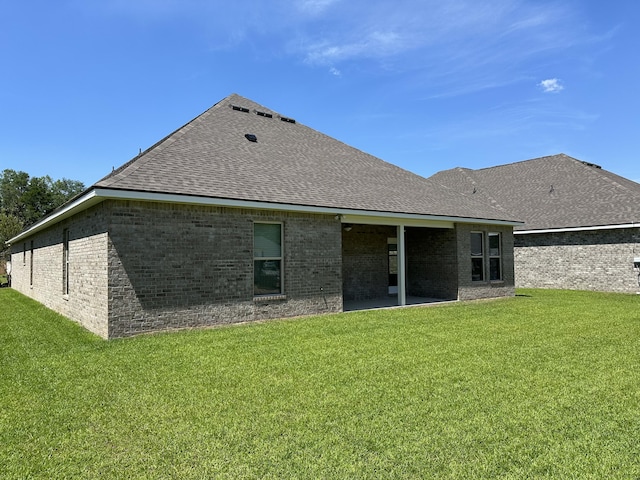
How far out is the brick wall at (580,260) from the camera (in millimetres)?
17438

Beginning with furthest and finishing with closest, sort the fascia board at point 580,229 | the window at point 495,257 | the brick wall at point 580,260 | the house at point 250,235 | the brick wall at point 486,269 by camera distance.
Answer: the brick wall at point 580,260 → the fascia board at point 580,229 → the window at point 495,257 → the brick wall at point 486,269 → the house at point 250,235

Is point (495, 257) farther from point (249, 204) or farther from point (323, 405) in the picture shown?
point (323, 405)

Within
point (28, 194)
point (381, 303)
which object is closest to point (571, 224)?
point (381, 303)

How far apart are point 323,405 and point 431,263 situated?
38.4ft

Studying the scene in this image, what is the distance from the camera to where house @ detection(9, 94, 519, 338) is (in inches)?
330

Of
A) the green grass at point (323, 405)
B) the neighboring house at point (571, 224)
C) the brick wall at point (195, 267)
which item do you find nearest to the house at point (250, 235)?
the brick wall at point (195, 267)

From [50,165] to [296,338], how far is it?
272 ft

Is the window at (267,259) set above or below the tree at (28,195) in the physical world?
below

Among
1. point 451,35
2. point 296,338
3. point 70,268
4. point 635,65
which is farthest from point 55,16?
point 635,65

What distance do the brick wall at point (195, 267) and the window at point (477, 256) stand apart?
6.90 metres

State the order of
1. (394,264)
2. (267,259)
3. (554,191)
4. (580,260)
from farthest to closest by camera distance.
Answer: (554,191) < (580,260) < (394,264) < (267,259)

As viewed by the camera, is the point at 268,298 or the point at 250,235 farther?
the point at 268,298

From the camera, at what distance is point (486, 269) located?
604 inches

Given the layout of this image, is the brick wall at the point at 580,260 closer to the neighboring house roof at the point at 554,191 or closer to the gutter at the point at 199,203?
the neighboring house roof at the point at 554,191
